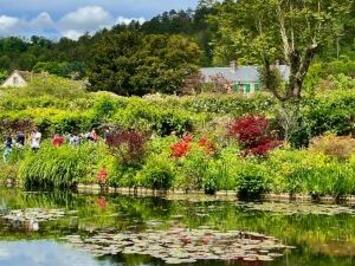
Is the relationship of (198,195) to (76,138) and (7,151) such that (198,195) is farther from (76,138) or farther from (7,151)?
(7,151)

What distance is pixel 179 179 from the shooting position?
918 inches

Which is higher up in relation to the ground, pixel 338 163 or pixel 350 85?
pixel 350 85

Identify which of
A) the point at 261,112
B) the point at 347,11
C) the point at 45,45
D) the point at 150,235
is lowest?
the point at 150,235

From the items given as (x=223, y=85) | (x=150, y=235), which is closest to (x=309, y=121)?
(x=150, y=235)

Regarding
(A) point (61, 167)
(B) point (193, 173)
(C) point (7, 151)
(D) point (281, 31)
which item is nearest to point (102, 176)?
(A) point (61, 167)

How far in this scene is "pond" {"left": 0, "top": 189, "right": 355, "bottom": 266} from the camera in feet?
44.5

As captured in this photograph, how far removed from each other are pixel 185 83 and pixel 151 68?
11.5 feet

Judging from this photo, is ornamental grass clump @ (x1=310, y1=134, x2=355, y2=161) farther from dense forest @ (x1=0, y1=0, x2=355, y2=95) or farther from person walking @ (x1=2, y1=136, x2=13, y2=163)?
person walking @ (x1=2, y1=136, x2=13, y2=163)

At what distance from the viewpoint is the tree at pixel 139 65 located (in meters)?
64.8

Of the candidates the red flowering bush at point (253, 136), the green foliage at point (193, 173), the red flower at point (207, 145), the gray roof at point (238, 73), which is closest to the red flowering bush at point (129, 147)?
the green foliage at point (193, 173)

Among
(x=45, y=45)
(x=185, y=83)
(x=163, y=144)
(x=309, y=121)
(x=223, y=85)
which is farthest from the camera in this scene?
(x=45, y=45)

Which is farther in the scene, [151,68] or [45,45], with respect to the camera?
[45,45]

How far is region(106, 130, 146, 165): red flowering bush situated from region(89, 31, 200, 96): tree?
3935cm

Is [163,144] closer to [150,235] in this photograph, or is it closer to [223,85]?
[150,235]
